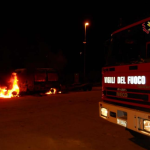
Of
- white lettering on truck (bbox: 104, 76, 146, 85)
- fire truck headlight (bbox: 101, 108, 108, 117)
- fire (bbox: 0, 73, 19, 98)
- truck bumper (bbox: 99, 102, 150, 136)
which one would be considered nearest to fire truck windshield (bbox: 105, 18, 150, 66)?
white lettering on truck (bbox: 104, 76, 146, 85)

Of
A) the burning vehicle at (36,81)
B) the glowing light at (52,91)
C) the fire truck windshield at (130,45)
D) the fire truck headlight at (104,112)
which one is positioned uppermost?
the fire truck windshield at (130,45)

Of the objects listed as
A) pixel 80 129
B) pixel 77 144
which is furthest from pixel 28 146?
pixel 80 129

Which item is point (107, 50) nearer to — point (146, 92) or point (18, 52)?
point (146, 92)

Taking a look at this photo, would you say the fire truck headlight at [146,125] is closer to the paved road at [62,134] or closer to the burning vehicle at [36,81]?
the paved road at [62,134]

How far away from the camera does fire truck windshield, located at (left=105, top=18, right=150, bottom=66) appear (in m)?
4.88

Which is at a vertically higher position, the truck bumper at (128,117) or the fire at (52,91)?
the truck bumper at (128,117)

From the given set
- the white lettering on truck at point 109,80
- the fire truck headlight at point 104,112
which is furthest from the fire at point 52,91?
the fire truck headlight at point 104,112

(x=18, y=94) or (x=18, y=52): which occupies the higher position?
(x=18, y=52)

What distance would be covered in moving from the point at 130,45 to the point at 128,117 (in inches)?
75.8

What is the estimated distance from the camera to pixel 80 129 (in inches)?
257

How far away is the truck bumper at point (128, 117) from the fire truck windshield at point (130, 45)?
115 centimetres

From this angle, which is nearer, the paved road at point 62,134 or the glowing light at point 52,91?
the paved road at point 62,134

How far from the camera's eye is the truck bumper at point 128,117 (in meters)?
4.15

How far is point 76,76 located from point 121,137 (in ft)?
61.1
